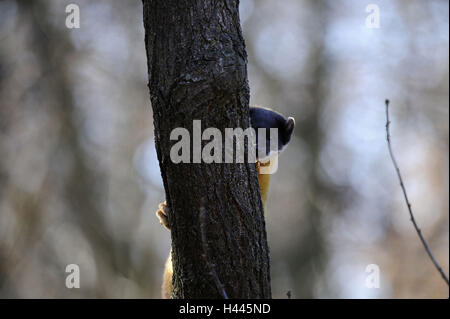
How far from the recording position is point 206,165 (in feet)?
6.23

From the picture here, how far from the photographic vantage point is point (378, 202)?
11.1 meters

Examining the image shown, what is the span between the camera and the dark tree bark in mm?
1863

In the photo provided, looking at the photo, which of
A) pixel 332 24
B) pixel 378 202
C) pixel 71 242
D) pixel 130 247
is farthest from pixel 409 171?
pixel 71 242
